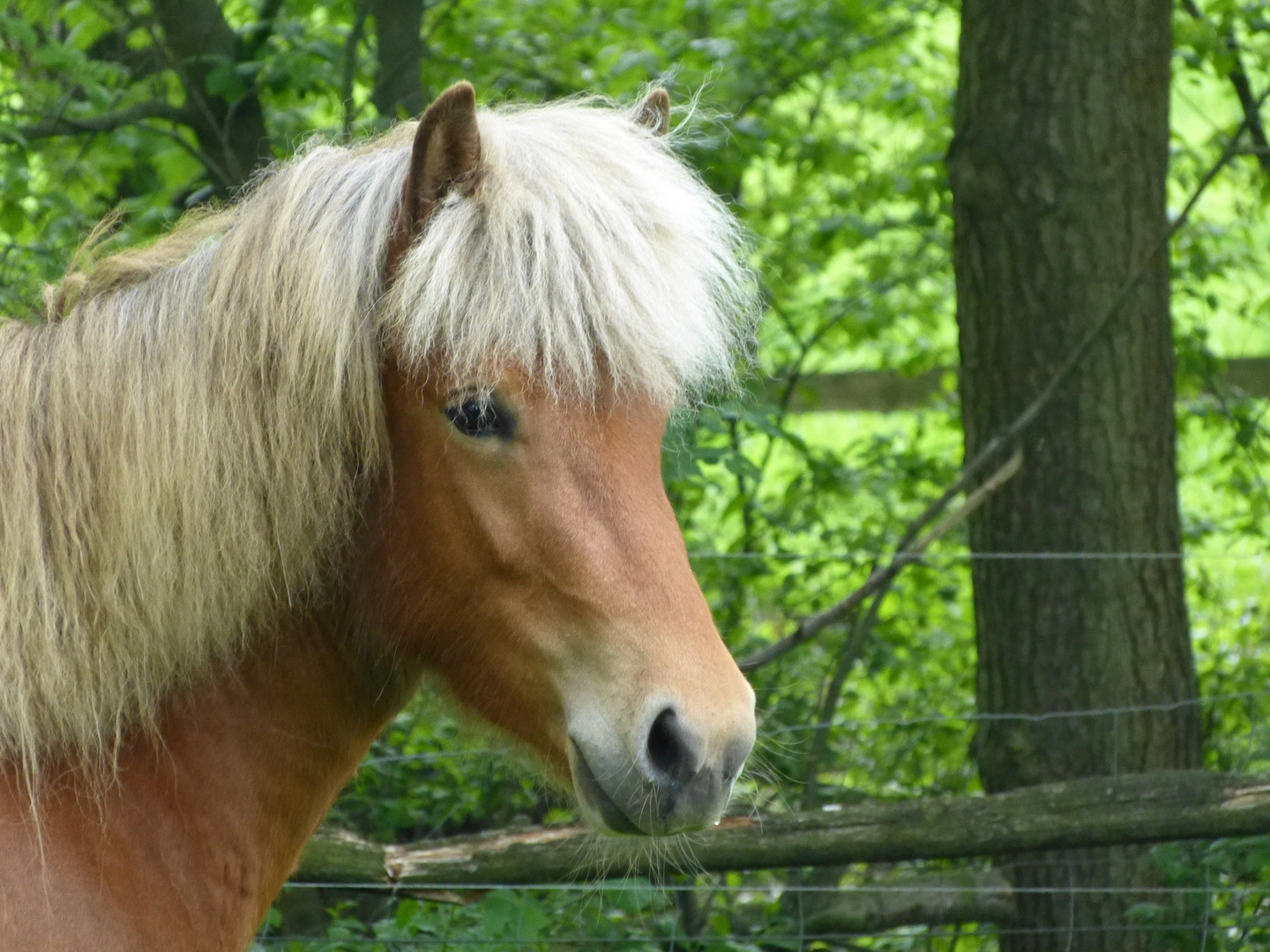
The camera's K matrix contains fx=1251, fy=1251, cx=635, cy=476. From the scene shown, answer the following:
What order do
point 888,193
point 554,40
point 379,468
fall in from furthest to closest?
point 888,193, point 554,40, point 379,468

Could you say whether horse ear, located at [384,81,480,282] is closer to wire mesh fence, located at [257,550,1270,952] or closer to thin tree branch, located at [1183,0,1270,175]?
wire mesh fence, located at [257,550,1270,952]

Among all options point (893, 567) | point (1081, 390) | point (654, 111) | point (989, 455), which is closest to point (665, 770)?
point (654, 111)

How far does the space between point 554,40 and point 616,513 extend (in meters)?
3.36

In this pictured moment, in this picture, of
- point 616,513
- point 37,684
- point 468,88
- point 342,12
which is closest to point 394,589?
point 616,513

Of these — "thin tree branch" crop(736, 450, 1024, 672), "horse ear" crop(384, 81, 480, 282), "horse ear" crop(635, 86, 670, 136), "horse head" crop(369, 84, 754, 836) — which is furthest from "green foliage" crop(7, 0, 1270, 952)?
"horse ear" crop(384, 81, 480, 282)

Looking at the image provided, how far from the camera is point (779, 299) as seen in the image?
544 cm

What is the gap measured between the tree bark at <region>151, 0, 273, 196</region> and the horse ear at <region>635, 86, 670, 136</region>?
1.78 meters

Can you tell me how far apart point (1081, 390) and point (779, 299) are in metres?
1.99

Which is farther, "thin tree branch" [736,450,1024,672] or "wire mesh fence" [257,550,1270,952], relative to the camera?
"thin tree branch" [736,450,1024,672]

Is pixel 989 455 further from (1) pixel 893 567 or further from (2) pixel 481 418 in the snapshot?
(2) pixel 481 418

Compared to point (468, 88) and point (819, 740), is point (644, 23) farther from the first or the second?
point (468, 88)

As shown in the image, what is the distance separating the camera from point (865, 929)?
330 centimetres

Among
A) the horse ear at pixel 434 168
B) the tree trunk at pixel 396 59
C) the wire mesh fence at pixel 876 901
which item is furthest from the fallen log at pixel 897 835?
the tree trunk at pixel 396 59

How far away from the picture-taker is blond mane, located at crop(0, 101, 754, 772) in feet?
5.94
